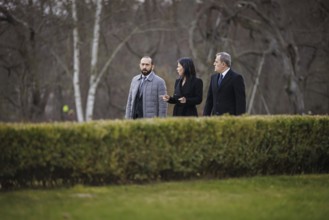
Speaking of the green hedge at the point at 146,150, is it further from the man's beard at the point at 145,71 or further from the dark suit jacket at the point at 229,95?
the man's beard at the point at 145,71

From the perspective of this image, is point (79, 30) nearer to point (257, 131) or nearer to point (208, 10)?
point (208, 10)

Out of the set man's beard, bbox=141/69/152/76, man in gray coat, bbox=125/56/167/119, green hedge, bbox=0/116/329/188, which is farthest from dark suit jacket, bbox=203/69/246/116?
man's beard, bbox=141/69/152/76

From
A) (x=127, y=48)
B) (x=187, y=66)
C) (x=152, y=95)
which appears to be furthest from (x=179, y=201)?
(x=127, y=48)

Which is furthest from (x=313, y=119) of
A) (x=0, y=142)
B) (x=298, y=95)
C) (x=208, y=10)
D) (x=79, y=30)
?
(x=79, y=30)

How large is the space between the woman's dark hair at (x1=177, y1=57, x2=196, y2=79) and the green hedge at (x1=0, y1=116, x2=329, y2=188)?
50.8 inches

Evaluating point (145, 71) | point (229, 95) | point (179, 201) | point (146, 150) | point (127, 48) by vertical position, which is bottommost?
point (179, 201)

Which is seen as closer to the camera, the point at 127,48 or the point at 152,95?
the point at 152,95

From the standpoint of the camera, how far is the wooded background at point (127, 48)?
2659cm

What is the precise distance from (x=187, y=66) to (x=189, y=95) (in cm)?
51

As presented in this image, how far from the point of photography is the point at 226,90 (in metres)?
11.0

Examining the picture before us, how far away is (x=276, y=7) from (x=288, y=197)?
18735 millimetres

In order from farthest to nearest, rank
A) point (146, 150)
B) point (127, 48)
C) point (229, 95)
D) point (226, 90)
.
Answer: point (127, 48) < point (229, 95) < point (226, 90) < point (146, 150)

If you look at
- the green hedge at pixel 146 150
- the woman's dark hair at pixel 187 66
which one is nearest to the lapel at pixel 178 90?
the woman's dark hair at pixel 187 66

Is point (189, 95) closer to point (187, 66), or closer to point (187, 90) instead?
point (187, 90)
